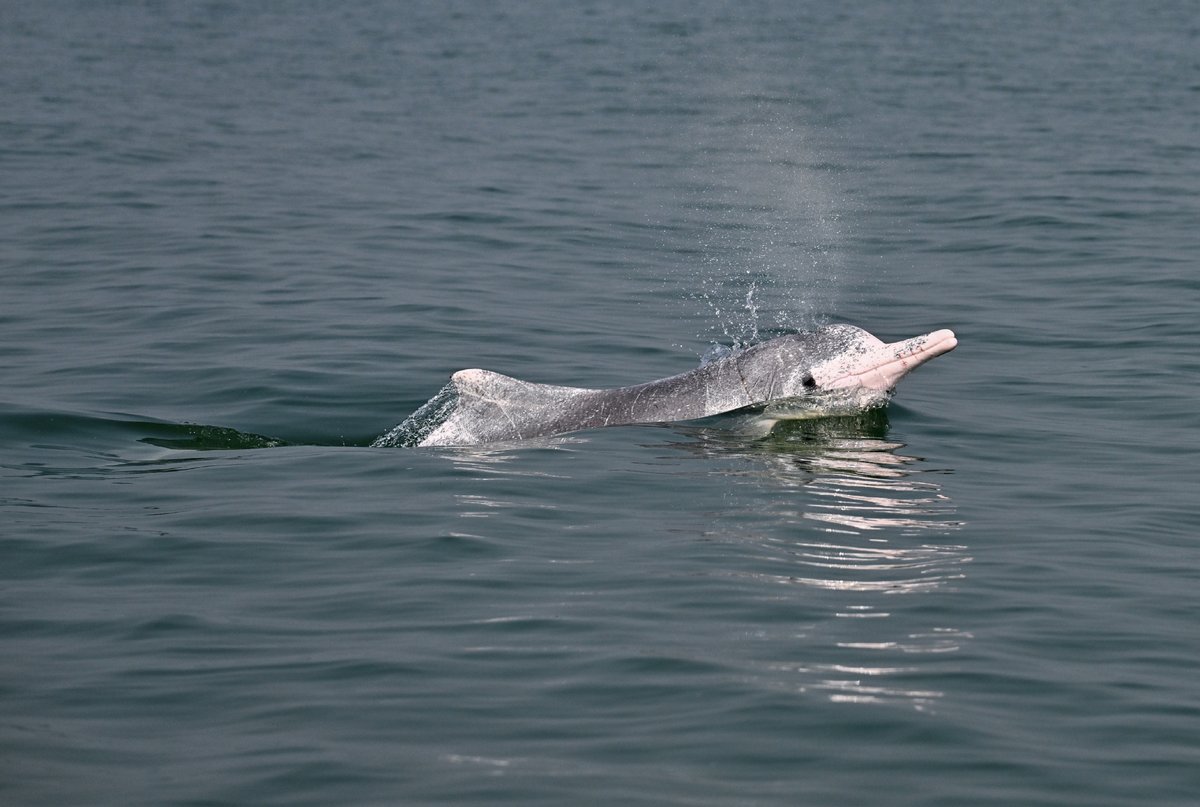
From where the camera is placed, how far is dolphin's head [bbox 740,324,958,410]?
529 inches

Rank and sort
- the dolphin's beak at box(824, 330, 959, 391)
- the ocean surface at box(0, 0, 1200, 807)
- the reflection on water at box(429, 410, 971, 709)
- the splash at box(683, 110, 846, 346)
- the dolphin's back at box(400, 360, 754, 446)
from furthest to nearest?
the splash at box(683, 110, 846, 346) < the dolphin's back at box(400, 360, 754, 446) < the dolphin's beak at box(824, 330, 959, 391) < the reflection on water at box(429, 410, 971, 709) < the ocean surface at box(0, 0, 1200, 807)

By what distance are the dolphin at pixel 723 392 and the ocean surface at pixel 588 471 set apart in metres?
0.33

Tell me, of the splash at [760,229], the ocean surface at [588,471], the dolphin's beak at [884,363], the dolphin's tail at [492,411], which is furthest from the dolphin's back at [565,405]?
the splash at [760,229]

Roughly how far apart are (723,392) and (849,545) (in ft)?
10.6

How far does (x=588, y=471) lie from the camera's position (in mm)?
12344

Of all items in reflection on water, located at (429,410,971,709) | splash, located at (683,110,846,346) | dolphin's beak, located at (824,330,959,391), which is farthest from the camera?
splash, located at (683,110,846,346)

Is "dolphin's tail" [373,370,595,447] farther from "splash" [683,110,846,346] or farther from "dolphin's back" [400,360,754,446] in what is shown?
"splash" [683,110,846,346]

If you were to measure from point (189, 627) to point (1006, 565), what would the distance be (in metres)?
4.90

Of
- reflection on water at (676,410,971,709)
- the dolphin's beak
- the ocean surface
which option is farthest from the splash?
reflection on water at (676,410,971,709)

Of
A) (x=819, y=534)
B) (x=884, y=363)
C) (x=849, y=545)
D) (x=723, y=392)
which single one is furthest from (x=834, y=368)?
(x=849, y=545)

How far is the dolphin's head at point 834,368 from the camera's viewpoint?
13.4 meters

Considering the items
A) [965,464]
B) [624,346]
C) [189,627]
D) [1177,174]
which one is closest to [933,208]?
[1177,174]

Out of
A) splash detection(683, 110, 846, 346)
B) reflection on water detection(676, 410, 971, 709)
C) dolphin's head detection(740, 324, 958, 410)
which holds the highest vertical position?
splash detection(683, 110, 846, 346)

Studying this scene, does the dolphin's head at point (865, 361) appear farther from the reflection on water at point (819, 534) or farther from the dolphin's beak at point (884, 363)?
the reflection on water at point (819, 534)
